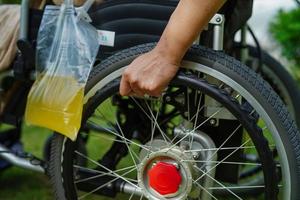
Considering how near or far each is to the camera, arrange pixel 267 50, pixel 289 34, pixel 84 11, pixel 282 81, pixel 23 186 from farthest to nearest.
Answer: pixel 267 50 < pixel 289 34 < pixel 23 186 < pixel 282 81 < pixel 84 11

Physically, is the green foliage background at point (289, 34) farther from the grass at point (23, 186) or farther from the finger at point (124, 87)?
the finger at point (124, 87)

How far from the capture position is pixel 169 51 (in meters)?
1.66

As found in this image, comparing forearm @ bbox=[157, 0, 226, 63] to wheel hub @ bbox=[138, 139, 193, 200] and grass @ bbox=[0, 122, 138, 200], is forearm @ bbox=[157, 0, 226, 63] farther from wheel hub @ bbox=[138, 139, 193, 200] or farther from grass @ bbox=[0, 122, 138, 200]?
grass @ bbox=[0, 122, 138, 200]

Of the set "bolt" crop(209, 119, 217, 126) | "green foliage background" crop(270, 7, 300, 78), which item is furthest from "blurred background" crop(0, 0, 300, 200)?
"bolt" crop(209, 119, 217, 126)

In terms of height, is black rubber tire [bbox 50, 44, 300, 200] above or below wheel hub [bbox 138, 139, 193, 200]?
above

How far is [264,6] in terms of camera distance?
489cm

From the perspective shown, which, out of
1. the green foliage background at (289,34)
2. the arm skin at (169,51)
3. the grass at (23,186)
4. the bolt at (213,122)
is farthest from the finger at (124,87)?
the green foliage background at (289,34)

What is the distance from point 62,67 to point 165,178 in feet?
1.51

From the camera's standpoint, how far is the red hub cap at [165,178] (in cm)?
175

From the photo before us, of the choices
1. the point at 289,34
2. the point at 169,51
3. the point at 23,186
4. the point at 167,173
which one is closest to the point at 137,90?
the point at 169,51

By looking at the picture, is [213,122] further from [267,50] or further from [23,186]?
[267,50]

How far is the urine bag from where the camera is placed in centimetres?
183

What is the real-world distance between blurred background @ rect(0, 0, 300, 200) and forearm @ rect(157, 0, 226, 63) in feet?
3.55

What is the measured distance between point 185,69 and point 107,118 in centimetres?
38
